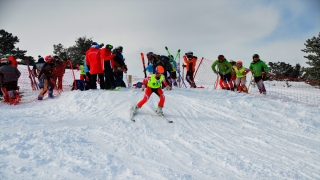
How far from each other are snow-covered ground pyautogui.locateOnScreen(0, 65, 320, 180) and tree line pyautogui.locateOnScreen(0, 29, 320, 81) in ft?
43.0

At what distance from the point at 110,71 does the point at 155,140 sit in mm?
4802

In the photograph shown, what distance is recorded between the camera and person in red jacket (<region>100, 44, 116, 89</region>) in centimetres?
929

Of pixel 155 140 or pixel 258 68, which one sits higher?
pixel 258 68

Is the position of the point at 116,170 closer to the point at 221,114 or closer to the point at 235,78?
the point at 221,114

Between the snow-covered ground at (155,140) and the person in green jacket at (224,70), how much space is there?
3.18 m

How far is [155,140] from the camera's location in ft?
17.7

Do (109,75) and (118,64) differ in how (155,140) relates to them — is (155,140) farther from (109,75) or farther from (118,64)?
(118,64)

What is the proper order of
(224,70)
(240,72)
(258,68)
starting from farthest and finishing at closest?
1. (224,70)
2. (240,72)
3. (258,68)

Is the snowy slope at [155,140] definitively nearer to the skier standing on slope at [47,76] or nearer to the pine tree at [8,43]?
the skier standing on slope at [47,76]

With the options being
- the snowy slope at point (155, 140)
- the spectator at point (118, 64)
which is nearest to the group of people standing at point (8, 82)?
the snowy slope at point (155, 140)

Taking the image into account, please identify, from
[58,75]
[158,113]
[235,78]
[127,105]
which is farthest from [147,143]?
[235,78]

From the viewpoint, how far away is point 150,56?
10125 millimetres

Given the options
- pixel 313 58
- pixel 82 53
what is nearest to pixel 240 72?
pixel 313 58

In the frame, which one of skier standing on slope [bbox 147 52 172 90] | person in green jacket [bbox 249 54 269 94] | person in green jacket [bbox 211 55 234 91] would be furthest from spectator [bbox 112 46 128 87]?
person in green jacket [bbox 249 54 269 94]
